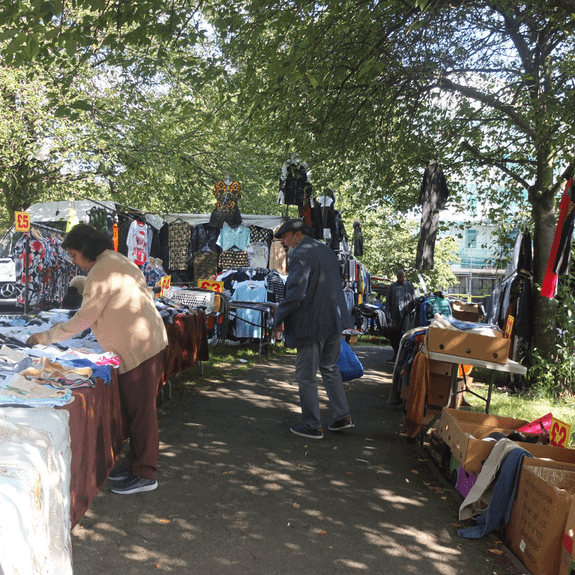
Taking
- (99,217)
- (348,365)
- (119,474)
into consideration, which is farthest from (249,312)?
(119,474)

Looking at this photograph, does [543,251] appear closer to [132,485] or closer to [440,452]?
[440,452]

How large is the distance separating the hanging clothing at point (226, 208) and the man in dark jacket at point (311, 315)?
6.49m

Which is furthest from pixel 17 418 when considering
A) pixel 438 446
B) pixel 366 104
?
pixel 366 104

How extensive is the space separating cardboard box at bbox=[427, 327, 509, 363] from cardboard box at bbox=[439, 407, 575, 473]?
62 cm

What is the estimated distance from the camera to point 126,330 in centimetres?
368

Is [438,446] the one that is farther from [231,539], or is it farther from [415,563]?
[231,539]

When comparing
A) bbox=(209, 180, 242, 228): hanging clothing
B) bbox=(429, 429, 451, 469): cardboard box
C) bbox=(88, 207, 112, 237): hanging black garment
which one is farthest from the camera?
bbox=(209, 180, 242, 228): hanging clothing

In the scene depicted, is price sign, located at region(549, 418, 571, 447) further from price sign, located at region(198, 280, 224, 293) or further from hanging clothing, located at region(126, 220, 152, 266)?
hanging clothing, located at region(126, 220, 152, 266)

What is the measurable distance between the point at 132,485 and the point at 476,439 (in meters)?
2.45

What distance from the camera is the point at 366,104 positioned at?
25.3 feet

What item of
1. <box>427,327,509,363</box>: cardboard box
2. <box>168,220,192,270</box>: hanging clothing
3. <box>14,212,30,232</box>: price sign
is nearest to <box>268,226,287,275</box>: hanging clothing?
<box>168,220,192,270</box>: hanging clothing

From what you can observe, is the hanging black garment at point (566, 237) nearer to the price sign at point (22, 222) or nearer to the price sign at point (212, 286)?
the price sign at point (212, 286)

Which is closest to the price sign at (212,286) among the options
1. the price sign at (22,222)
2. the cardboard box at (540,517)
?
the price sign at (22,222)

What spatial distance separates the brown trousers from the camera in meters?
3.78
